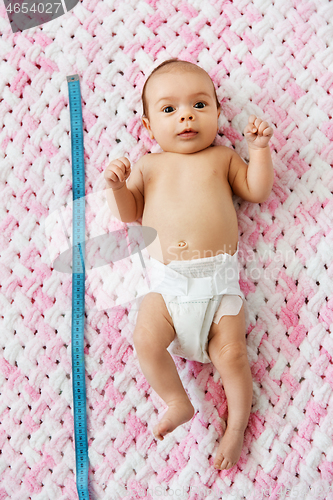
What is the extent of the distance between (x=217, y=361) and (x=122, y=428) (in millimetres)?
357

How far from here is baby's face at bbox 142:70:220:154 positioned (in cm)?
118

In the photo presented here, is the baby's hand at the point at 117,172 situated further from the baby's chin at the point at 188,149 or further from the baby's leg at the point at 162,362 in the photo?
the baby's leg at the point at 162,362

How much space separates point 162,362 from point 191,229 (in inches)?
14.9

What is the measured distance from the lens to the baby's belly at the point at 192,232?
1151mm

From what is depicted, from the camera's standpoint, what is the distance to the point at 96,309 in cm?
127

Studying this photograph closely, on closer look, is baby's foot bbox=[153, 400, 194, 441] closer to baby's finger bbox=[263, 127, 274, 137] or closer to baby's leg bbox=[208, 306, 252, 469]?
baby's leg bbox=[208, 306, 252, 469]

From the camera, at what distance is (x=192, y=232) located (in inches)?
45.3

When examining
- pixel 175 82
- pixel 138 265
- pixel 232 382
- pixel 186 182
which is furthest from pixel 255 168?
pixel 232 382

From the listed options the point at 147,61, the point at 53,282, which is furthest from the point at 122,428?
the point at 147,61
